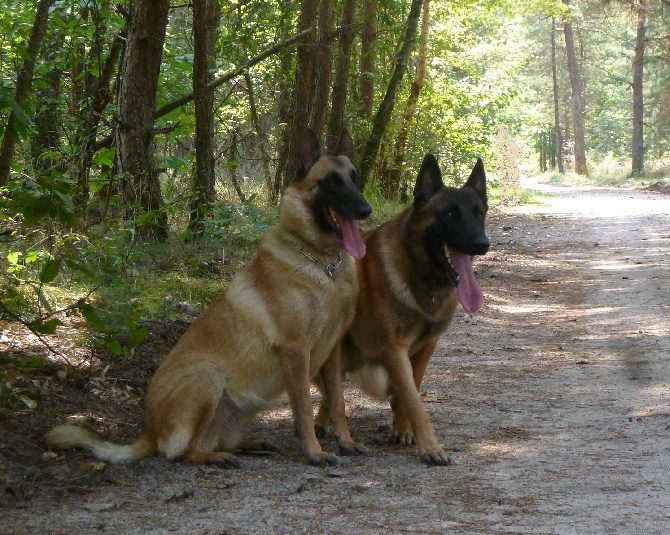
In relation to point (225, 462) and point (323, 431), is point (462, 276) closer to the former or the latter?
point (323, 431)

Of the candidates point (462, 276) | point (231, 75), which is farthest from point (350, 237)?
point (231, 75)

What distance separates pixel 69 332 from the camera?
21.6ft

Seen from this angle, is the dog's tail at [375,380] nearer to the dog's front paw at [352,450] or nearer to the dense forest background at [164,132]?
the dog's front paw at [352,450]

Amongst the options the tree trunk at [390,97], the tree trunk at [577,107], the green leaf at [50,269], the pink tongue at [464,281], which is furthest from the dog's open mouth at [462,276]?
the tree trunk at [577,107]

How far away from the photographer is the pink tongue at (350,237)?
5.24m

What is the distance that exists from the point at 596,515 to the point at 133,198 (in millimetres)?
7064

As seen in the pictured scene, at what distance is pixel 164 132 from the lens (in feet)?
32.2

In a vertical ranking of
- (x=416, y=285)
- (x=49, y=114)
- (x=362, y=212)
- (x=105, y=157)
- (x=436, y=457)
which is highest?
(x=49, y=114)

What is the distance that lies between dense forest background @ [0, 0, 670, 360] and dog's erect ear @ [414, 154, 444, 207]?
204 cm

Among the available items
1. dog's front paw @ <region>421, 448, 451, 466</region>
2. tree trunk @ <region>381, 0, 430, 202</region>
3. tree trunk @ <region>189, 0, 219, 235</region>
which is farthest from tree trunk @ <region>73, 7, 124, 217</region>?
tree trunk @ <region>381, 0, 430, 202</region>

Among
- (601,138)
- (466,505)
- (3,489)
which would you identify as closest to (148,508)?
(3,489)

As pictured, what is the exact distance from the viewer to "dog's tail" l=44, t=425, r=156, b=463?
15.7ft

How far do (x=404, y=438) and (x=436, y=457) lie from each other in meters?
0.72

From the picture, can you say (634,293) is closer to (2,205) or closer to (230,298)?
(230,298)
